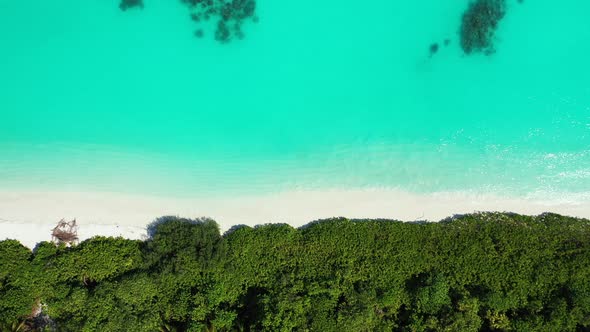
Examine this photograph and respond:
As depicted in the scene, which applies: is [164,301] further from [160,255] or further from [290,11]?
[290,11]

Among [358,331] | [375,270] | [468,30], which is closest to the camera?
[358,331]

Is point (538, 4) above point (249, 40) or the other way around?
above

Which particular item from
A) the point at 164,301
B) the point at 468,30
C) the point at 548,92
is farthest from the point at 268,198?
the point at 548,92

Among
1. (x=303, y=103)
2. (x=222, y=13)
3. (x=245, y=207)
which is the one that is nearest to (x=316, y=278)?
(x=245, y=207)

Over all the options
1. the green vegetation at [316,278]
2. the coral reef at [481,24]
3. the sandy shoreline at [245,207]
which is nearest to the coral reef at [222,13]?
the sandy shoreline at [245,207]

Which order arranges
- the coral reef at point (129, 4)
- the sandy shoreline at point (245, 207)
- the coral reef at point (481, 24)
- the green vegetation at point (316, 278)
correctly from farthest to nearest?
the coral reef at point (129, 4), the coral reef at point (481, 24), the sandy shoreline at point (245, 207), the green vegetation at point (316, 278)

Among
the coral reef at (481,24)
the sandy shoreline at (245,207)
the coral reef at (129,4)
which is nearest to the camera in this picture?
the sandy shoreline at (245,207)

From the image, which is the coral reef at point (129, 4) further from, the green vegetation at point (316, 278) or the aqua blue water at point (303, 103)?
the green vegetation at point (316, 278)
